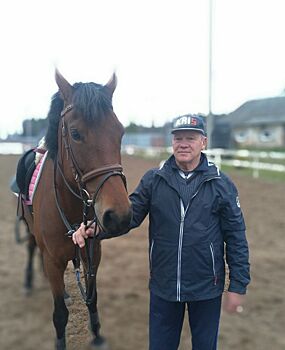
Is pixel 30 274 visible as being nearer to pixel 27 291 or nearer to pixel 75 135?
pixel 27 291

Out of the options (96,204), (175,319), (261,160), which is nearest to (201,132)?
(96,204)

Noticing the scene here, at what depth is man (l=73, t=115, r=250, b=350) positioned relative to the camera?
2000 mm

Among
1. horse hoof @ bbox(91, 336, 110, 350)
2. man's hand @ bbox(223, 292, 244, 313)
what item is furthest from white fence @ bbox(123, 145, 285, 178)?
man's hand @ bbox(223, 292, 244, 313)

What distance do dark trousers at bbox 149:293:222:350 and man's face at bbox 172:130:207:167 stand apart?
2.52 feet

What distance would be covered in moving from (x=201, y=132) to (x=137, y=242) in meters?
4.28

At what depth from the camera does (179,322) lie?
222 cm

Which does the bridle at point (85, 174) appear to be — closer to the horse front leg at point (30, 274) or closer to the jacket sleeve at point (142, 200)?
the jacket sleeve at point (142, 200)

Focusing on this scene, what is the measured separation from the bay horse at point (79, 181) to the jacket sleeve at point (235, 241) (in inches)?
23.5

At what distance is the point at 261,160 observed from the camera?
17250 millimetres

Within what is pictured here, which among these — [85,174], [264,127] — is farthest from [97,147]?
[264,127]

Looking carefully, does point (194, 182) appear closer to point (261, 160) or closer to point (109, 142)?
point (109, 142)

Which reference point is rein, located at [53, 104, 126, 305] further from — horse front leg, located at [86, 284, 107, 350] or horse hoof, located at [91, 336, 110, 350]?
horse hoof, located at [91, 336, 110, 350]

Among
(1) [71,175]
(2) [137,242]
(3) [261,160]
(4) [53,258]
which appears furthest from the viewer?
(3) [261,160]

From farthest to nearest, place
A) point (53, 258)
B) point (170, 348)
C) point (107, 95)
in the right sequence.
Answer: point (53, 258) < point (170, 348) < point (107, 95)
